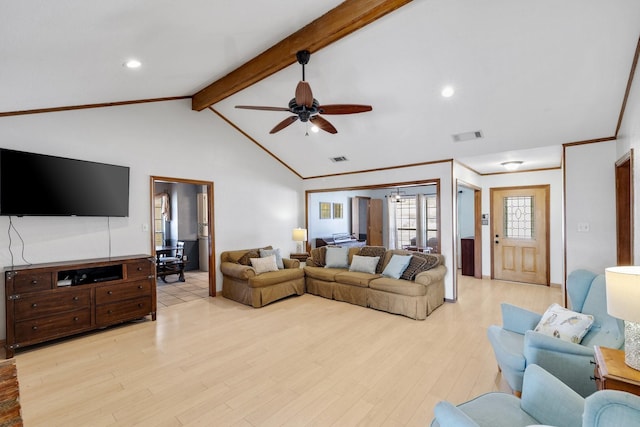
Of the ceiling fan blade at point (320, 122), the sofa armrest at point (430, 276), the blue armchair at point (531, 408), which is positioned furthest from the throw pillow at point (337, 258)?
the blue armchair at point (531, 408)

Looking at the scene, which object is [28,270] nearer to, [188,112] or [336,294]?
[188,112]

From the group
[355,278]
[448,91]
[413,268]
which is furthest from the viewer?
[355,278]

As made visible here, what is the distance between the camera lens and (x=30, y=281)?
318 cm

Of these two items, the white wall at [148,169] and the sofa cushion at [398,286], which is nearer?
the white wall at [148,169]

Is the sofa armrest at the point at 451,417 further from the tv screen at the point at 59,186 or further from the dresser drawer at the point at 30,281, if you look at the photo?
the tv screen at the point at 59,186

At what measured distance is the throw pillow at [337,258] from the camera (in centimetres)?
550

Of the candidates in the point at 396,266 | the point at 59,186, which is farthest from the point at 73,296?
the point at 396,266

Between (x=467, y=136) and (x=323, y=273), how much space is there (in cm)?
315

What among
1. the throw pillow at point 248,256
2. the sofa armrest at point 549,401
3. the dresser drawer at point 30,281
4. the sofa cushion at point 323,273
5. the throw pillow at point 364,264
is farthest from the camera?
the throw pillow at point 248,256

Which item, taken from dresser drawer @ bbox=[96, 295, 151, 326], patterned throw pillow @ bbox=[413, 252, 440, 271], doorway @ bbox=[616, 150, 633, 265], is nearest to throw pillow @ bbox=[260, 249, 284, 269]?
dresser drawer @ bbox=[96, 295, 151, 326]

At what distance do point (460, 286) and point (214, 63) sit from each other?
5.74m

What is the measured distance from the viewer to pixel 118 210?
161 inches

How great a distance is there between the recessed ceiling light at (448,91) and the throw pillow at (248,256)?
3954 mm

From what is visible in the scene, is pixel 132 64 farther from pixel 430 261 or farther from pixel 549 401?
pixel 430 261
